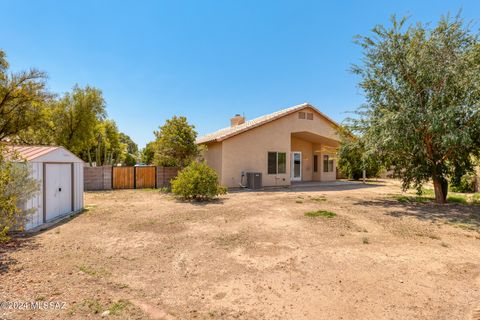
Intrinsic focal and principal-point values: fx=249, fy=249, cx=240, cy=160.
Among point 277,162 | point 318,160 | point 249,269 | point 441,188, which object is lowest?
point 249,269

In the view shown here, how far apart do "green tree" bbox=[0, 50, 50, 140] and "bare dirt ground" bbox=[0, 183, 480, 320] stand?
10.3 meters

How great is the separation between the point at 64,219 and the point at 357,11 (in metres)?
15.1

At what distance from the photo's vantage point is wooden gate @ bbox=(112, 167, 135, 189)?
16.7 metres

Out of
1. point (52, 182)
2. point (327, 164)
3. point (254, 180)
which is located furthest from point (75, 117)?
point (327, 164)

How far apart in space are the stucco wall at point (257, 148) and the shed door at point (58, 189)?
8301mm

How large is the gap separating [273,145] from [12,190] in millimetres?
13820

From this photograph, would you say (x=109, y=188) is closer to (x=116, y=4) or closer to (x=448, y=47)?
(x=116, y=4)

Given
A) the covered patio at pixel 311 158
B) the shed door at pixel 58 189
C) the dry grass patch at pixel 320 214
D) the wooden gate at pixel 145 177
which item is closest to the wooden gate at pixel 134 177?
the wooden gate at pixel 145 177

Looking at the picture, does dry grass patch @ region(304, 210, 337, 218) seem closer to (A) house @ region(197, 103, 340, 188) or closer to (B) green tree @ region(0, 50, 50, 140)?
(A) house @ region(197, 103, 340, 188)

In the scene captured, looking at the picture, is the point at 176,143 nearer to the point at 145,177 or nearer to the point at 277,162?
the point at 145,177

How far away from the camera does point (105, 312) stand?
9.87 feet

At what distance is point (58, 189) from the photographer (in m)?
8.28

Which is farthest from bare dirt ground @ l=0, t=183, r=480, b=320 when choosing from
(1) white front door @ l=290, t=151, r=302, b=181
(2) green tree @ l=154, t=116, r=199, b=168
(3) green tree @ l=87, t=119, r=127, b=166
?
(3) green tree @ l=87, t=119, r=127, b=166

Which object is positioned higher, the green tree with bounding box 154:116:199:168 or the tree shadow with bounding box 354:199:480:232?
the green tree with bounding box 154:116:199:168
